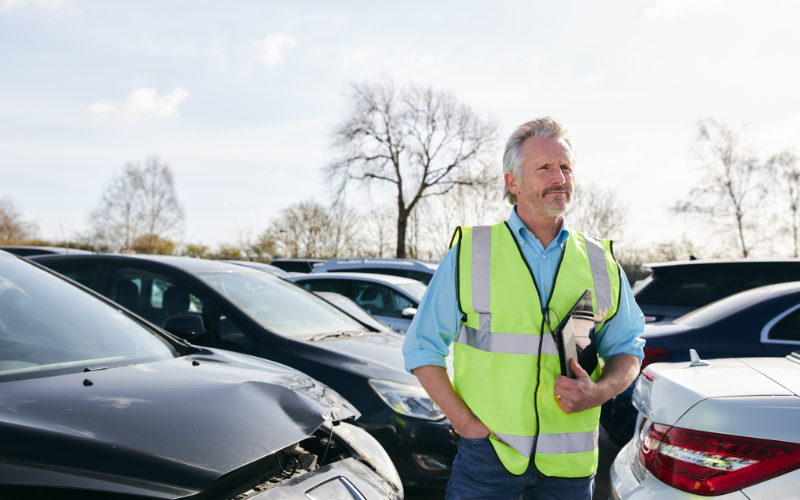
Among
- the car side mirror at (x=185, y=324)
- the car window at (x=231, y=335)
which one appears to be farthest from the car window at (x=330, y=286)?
the car side mirror at (x=185, y=324)

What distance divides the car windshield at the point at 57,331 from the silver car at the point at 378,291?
4224 millimetres

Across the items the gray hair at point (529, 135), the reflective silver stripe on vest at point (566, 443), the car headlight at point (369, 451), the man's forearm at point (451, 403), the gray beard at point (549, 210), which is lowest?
the car headlight at point (369, 451)

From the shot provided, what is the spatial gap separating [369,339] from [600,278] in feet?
7.75

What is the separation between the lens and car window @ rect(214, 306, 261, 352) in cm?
334

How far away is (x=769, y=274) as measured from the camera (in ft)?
16.8

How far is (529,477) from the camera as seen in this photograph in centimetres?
157

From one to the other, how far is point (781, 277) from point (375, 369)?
14.3 ft

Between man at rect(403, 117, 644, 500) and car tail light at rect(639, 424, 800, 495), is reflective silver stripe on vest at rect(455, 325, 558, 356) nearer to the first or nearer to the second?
man at rect(403, 117, 644, 500)

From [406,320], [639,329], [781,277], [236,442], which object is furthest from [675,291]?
[236,442]

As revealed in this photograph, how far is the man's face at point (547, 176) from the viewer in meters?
1.68

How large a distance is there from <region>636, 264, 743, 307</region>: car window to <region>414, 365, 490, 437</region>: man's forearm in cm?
464

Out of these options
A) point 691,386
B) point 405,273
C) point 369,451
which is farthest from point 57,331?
point 405,273

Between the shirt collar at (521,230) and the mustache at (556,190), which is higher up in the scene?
the mustache at (556,190)

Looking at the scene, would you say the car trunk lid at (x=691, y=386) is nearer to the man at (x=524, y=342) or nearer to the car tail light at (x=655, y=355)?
the man at (x=524, y=342)
